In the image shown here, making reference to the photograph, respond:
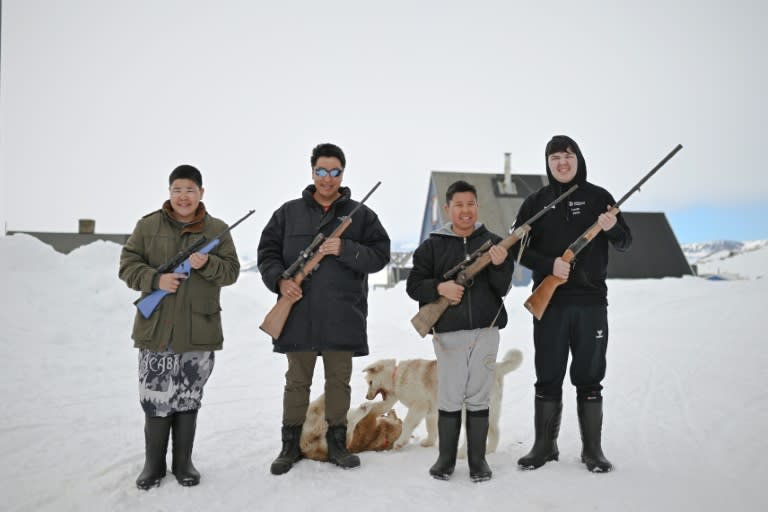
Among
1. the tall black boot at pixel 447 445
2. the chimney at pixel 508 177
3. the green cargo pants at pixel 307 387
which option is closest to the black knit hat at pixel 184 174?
the green cargo pants at pixel 307 387

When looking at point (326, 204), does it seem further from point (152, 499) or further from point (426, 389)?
point (152, 499)

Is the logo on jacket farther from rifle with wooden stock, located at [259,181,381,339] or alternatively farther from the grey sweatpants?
rifle with wooden stock, located at [259,181,381,339]

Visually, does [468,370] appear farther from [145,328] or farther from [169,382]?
[145,328]

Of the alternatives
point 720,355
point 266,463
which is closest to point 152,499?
point 266,463

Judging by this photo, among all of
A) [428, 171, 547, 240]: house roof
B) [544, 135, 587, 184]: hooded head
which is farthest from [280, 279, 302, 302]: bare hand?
[428, 171, 547, 240]: house roof

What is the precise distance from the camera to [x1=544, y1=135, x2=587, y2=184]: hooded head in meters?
4.27

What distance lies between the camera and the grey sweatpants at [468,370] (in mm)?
3930

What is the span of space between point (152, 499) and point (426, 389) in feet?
7.23

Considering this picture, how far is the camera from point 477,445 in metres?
3.85

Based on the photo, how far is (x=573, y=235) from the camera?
14.0ft

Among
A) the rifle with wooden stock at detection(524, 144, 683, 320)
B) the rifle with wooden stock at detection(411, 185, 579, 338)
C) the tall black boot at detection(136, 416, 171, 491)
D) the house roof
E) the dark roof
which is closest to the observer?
the tall black boot at detection(136, 416, 171, 491)

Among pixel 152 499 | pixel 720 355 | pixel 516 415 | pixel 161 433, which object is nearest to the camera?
pixel 152 499

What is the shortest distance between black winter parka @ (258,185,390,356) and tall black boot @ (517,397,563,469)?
1468mm

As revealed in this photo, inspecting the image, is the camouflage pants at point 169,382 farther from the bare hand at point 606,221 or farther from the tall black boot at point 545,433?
the bare hand at point 606,221
